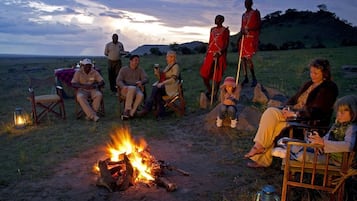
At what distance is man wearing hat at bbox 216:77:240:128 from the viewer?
5.81m

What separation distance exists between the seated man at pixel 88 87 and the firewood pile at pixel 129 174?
3.07m

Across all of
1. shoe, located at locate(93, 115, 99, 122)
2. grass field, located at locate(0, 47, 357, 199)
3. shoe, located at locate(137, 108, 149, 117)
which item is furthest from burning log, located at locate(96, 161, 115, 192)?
shoe, located at locate(137, 108, 149, 117)

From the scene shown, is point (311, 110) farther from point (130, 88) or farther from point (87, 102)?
point (87, 102)

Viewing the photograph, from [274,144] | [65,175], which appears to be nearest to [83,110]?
[65,175]

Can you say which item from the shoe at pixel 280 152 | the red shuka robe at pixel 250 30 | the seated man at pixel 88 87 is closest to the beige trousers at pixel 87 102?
the seated man at pixel 88 87

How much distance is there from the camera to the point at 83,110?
696 cm

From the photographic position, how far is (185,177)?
4105mm

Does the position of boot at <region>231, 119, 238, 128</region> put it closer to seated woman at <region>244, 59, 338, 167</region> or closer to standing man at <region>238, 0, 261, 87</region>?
seated woman at <region>244, 59, 338, 167</region>

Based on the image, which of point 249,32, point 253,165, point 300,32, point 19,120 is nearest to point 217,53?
point 249,32

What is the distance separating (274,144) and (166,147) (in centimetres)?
179

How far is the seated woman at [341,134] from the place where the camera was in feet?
9.68

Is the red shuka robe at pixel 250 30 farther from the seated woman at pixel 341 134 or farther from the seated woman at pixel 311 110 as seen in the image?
the seated woman at pixel 341 134

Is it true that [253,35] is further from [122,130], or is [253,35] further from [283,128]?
[283,128]

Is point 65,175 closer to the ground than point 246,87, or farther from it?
closer to the ground
